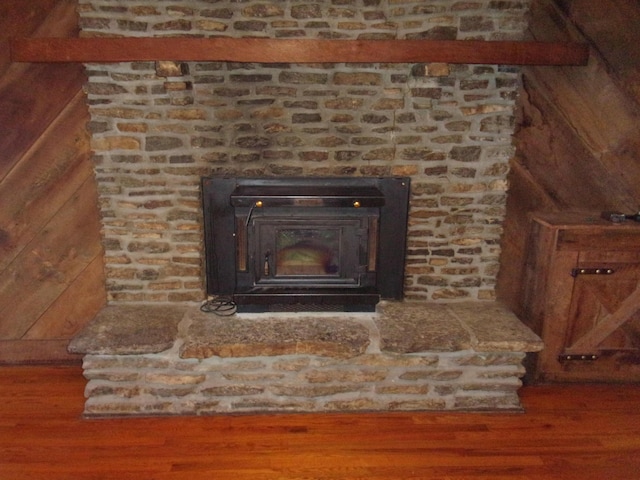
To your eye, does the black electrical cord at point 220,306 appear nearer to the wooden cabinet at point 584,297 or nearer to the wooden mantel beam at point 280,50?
the wooden mantel beam at point 280,50

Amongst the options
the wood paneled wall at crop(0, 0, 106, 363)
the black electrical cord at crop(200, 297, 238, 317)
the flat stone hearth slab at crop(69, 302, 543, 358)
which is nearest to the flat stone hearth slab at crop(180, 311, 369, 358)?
the flat stone hearth slab at crop(69, 302, 543, 358)

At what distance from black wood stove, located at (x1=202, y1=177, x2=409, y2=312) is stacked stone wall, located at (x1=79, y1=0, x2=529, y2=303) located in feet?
0.25

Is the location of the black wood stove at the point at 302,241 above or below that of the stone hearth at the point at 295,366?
above

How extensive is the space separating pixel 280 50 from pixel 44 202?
167 cm

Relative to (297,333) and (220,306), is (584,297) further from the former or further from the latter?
(220,306)

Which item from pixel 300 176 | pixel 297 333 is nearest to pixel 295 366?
pixel 297 333

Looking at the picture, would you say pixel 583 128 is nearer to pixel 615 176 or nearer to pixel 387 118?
pixel 615 176

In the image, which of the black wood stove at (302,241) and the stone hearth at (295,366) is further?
the black wood stove at (302,241)

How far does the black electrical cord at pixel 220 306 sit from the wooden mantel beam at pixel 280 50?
1.40m

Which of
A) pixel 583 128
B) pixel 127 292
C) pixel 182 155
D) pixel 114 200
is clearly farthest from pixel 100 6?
pixel 583 128

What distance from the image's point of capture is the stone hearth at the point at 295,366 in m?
2.50

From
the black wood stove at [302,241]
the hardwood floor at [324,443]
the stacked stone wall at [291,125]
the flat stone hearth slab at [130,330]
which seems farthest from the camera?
the black wood stove at [302,241]

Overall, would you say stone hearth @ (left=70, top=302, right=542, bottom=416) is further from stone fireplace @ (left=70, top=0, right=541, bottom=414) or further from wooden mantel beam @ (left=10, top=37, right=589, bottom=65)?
wooden mantel beam @ (left=10, top=37, right=589, bottom=65)

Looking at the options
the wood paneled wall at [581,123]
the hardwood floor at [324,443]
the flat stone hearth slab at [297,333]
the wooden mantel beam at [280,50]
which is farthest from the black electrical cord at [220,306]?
the wood paneled wall at [581,123]
